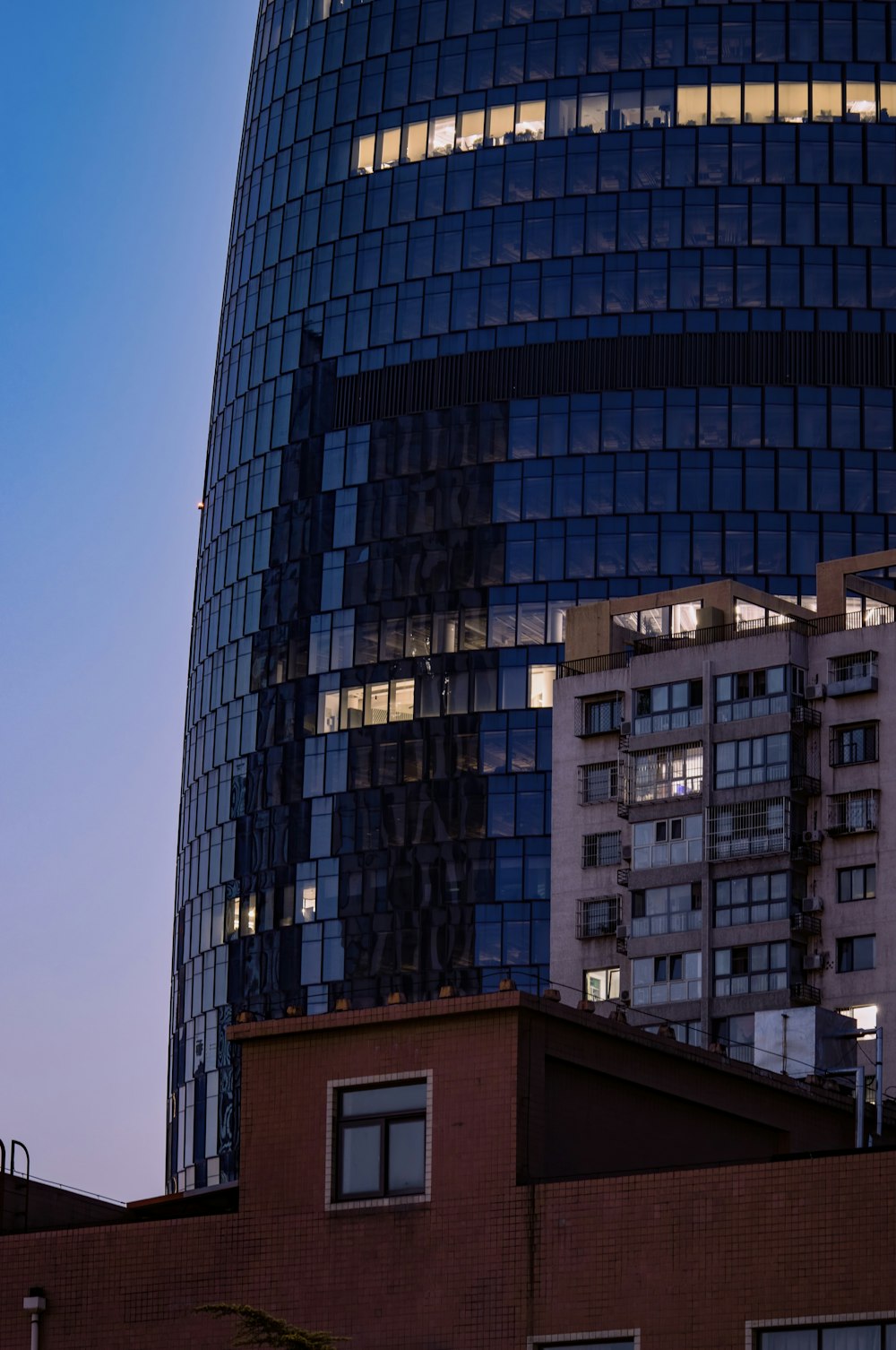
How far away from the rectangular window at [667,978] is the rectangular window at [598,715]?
12528mm

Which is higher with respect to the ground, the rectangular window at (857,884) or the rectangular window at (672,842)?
the rectangular window at (672,842)

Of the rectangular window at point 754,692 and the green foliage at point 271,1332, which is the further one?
the rectangular window at point 754,692

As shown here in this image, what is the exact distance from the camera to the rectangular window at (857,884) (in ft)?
481

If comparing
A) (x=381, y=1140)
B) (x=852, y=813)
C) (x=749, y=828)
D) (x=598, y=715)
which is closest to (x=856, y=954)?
(x=852, y=813)

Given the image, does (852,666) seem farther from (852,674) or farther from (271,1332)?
(271,1332)

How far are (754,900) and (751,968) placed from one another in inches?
145

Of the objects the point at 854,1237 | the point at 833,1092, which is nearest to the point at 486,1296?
the point at 854,1237

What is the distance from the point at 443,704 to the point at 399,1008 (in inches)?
5363

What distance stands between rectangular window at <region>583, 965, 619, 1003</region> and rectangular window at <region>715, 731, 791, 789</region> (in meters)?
11.8

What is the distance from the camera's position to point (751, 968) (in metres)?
147

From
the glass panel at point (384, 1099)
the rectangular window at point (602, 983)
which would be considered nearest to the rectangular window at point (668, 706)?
the rectangular window at point (602, 983)

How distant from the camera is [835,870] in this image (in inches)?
5827

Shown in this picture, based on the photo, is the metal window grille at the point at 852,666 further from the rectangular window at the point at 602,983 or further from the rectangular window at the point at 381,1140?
the rectangular window at the point at 381,1140

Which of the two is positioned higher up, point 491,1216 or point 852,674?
point 852,674
